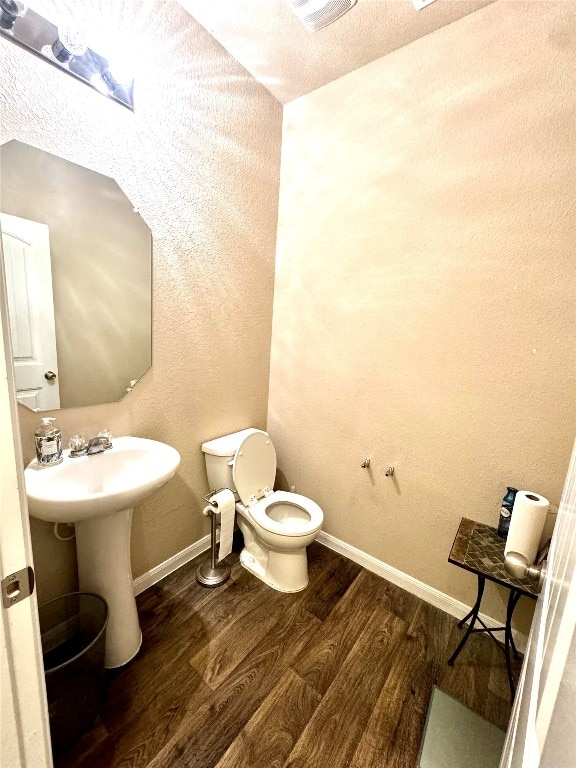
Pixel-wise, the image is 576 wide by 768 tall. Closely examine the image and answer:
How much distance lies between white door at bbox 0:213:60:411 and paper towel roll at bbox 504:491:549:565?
1.81m

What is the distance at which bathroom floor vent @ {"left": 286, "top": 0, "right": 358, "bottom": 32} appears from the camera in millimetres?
1226

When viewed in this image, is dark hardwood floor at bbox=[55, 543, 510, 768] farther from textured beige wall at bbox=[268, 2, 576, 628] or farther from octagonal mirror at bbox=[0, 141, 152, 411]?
octagonal mirror at bbox=[0, 141, 152, 411]

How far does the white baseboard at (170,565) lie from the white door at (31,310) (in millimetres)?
1006

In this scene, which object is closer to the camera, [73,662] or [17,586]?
[17,586]

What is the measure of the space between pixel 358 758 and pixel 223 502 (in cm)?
101

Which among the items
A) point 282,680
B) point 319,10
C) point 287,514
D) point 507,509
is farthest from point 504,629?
point 319,10

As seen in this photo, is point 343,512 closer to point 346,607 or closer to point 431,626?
point 346,607

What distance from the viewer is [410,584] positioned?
65.1 inches

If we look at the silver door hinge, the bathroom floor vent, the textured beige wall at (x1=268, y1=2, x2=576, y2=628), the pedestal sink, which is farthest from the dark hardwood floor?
the bathroom floor vent

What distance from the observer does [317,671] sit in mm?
1249

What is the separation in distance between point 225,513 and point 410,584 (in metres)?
1.07

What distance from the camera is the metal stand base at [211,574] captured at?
5.36 feet

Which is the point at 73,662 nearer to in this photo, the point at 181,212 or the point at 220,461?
the point at 220,461

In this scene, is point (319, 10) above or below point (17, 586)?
above
